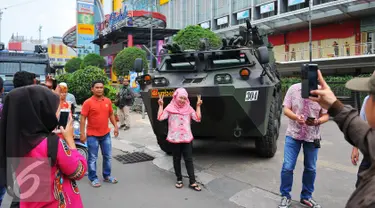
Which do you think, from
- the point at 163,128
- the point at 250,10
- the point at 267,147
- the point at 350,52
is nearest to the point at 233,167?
the point at 267,147

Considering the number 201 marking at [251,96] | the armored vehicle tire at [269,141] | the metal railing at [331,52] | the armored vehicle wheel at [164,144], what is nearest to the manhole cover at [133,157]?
the armored vehicle wheel at [164,144]

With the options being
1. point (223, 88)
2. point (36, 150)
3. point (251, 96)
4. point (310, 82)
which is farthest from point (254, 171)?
point (36, 150)

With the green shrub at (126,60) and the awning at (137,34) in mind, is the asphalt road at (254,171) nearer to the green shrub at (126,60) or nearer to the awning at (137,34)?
the green shrub at (126,60)

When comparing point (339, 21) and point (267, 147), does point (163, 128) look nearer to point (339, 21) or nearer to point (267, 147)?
point (267, 147)

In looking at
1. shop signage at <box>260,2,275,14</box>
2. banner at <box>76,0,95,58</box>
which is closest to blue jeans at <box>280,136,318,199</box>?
shop signage at <box>260,2,275,14</box>

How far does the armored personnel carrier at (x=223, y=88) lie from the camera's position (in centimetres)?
503

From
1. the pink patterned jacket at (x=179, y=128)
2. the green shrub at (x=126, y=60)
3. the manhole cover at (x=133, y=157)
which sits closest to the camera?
the pink patterned jacket at (x=179, y=128)

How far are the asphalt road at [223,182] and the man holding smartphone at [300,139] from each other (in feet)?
1.06

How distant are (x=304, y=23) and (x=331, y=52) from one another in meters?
3.48

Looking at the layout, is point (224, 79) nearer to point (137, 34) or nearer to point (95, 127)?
point (95, 127)

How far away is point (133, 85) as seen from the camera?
645 inches

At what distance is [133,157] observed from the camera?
6691 mm

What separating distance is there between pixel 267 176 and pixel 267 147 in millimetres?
849

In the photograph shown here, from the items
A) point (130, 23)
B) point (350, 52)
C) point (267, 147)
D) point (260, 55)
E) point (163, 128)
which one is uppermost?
point (130, 23)
